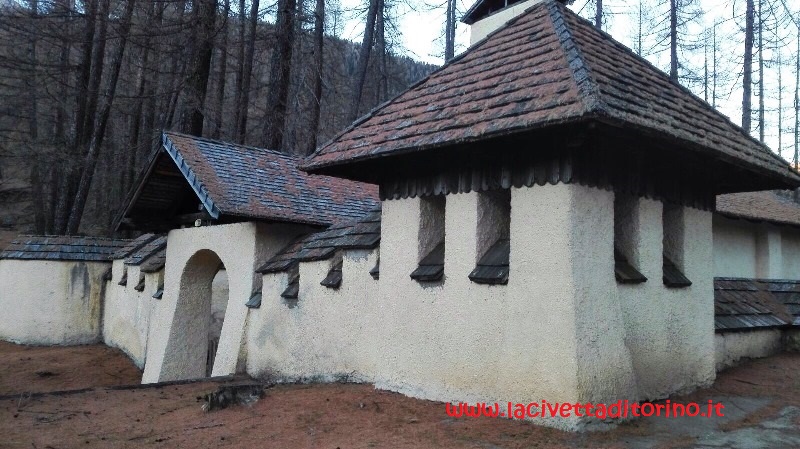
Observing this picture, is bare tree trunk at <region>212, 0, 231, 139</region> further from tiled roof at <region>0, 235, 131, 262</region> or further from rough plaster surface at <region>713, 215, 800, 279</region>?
rough plaster surface at <region>713, 215, 800, 279</region>

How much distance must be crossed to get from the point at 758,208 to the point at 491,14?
6745mm

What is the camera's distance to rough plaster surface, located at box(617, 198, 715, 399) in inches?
218

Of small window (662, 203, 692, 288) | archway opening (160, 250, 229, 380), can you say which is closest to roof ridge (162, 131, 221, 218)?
archway opening (160, 250, 229, 380)

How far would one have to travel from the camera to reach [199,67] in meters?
17.2

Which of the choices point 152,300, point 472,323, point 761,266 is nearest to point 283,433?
point 472,323

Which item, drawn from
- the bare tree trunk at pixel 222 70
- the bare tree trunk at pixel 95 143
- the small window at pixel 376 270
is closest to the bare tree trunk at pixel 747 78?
the small window at pixel 376 270

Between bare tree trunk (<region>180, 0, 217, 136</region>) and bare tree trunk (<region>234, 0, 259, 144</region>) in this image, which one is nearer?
bare tree trunk (<region>180, 0, 217, 136</region>)

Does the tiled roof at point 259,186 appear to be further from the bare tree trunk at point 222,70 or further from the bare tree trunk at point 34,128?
the bare tree trunk at point 34,128

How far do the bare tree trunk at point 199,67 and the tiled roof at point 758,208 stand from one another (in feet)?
44.7

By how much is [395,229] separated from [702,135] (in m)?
3.28

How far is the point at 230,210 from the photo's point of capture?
340 inches

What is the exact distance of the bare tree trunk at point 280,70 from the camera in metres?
17.1

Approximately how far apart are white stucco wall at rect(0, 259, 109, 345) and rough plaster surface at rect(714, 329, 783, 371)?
15798 millimetres

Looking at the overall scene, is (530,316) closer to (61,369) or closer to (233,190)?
(233,190)
